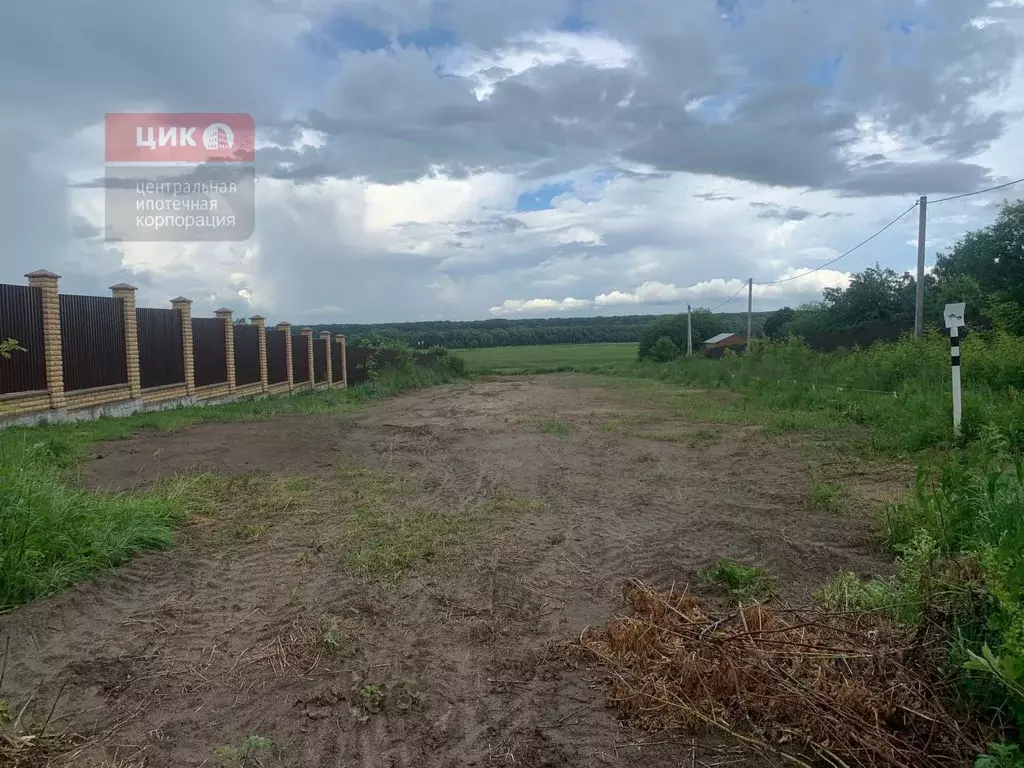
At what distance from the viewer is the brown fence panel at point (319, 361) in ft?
86.0

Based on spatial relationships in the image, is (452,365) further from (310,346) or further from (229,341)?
(229,341)

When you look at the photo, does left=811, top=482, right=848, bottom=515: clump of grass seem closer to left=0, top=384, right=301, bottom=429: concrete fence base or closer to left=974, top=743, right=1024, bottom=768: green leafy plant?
left=974, top=743, right=1024, bottom=768: green leafy plant

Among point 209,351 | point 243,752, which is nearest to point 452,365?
point 209,351

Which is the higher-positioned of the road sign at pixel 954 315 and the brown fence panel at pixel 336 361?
the road sign at pixel 954 315

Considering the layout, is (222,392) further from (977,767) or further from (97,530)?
(977,767)

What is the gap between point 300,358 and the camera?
82.3ft

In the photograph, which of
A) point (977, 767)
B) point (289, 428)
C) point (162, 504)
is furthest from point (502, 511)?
point (289, 428)

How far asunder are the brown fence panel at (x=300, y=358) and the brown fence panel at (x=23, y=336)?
1314 centimetres

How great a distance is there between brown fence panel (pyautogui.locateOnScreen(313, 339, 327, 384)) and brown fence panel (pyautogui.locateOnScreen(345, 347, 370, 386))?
3682 mm

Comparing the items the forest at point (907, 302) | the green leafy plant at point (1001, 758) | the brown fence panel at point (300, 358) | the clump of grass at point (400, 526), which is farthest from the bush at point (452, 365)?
the green leafy plant at point (1001, 758)

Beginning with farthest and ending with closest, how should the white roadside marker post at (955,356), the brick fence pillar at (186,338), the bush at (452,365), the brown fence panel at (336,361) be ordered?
the bush at (452,365)
the brown fence panel at (336,361)
the brick fence pillar at (186,338)
the white roadside marker post at (955,356)

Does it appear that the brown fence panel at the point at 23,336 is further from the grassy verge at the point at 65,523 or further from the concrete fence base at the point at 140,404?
the grassy verge at the point at 65,523

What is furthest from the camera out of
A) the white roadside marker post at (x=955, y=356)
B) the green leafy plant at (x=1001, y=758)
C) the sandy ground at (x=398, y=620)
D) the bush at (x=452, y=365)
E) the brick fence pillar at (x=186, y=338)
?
the bush at (x=452, y=365)

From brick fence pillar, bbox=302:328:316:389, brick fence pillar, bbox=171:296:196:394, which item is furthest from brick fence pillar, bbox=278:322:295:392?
brick fence pillar, bbox=171:296:196:394
